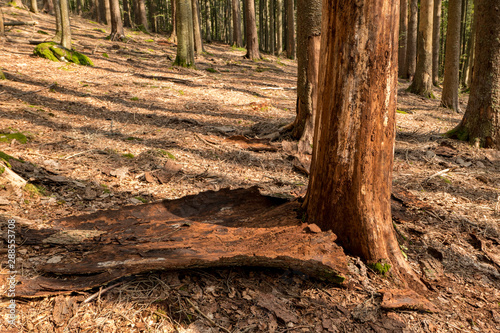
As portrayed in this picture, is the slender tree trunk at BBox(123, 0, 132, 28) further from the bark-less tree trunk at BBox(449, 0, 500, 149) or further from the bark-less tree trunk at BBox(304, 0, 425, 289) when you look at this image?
the bark-less tree trunk at BBox(304, 0, 425, 289)

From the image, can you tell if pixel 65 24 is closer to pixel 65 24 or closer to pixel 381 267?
pixel 65 24

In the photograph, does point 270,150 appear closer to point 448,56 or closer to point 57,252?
point 57,252

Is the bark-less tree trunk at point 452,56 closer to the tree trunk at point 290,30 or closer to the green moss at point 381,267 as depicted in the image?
the green moss at point 381,267

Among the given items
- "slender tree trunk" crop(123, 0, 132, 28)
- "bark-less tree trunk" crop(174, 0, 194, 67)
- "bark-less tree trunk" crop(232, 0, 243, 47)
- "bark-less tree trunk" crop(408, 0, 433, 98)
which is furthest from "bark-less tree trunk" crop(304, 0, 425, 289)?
"slender tree trunk" crop(123, 0, 132, 28)

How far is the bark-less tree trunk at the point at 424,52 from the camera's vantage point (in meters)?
11.9

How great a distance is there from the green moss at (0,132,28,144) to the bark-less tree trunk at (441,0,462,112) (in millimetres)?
11274

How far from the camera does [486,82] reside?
21.1 feet

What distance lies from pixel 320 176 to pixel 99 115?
626 cm

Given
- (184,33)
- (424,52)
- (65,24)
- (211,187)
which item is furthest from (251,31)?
(211,187)

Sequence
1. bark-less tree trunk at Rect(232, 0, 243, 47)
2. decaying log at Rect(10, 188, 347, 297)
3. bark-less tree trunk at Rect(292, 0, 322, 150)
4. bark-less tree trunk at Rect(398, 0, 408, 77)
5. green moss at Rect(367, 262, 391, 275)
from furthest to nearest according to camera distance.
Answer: bark-less tree trunk at Rect(232, 0, 243, 47), bark-less tree trunk at Rect(398, 0, 408, 77), bark-less tree trunk at Rect(292, 0, 322, 150), green moss at Rect(367, 262, 391, 275), decaying log at Rect(10, 188, 347, 297)

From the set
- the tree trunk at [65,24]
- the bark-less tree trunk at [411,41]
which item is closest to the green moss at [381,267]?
the tree trunk at [65,24]

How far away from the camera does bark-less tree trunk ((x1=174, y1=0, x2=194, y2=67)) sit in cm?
1255

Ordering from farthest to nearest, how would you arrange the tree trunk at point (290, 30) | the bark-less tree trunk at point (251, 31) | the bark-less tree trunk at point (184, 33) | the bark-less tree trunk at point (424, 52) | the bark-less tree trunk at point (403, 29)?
1. the tree trunk at point (290, 30)
2. the bark-less tree trunk at point (251, 31)
3. the bark-less tree trunk at point (403, 29)
4. the bark-less tree trunk at point (184, 33)
5. the bark-less tree trunk at point (424, 52)

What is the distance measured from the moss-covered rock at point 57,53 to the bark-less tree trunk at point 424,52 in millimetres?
12208
